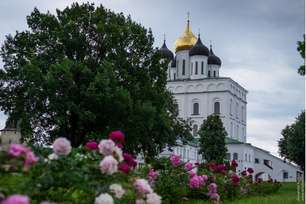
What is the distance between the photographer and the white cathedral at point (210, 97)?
82188mm

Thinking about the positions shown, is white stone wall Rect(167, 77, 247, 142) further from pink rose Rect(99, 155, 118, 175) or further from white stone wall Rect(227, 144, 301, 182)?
pink rose Rect(99, 155, 118, 175)

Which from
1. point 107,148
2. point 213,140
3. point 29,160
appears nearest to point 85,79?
point 107,148

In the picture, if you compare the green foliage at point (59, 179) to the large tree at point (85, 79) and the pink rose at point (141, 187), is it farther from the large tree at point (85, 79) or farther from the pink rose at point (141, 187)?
the large tree at point (85, 79)

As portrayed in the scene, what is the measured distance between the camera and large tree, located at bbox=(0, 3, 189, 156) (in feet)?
91.9

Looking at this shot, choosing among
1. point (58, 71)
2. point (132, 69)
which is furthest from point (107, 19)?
point (58, 71)

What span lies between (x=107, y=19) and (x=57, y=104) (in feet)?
21.7

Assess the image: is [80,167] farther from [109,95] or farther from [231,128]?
[231,128]

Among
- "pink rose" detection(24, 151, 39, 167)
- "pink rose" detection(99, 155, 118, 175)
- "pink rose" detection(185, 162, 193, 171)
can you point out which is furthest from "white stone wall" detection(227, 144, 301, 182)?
"pink rose" detection(24, 151, 39, 167)

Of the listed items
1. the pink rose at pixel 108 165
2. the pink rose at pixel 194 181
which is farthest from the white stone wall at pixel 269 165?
the pink rose at pixel 108 165

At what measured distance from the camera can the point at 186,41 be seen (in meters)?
88.5

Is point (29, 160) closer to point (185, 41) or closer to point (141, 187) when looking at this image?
point (141, 187)

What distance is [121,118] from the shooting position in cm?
2875

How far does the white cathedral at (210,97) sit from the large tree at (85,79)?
1858 inches

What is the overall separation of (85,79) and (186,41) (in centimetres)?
6096
